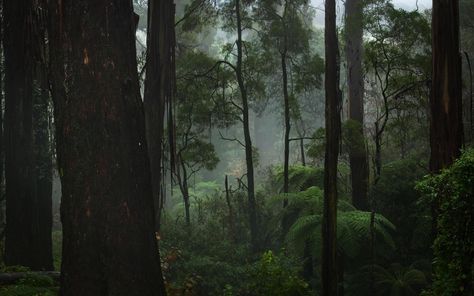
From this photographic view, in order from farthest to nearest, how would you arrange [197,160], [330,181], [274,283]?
[197,160]
[274,283]
[330,181]

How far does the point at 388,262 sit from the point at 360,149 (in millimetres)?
2780

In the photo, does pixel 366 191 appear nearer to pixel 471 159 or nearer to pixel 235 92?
pixel 235 92

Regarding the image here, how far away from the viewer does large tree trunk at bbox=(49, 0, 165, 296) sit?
11.9ft

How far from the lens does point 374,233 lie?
912 cm

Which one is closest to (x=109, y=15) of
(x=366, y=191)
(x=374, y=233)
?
(x=374, y=233)

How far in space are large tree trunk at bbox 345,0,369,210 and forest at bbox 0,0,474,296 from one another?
5cm

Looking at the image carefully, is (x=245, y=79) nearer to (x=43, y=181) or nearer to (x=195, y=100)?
(x=195, y=100)

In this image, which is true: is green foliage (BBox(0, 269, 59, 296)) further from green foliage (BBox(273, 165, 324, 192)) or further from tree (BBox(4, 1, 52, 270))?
green foliage (BBox(273, 165, 324, 192))

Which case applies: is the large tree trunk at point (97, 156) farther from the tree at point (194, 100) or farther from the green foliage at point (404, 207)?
the tree at point (194, 100)

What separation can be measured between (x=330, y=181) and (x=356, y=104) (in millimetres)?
7205

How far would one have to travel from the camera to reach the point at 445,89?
669 cm

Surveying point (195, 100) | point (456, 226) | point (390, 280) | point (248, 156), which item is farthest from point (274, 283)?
point (195, 100)

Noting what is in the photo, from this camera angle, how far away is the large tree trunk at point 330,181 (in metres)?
6.45

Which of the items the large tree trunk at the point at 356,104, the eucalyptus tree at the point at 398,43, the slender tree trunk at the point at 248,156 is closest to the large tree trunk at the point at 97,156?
the eucalyptus tree at the point at 398,43
